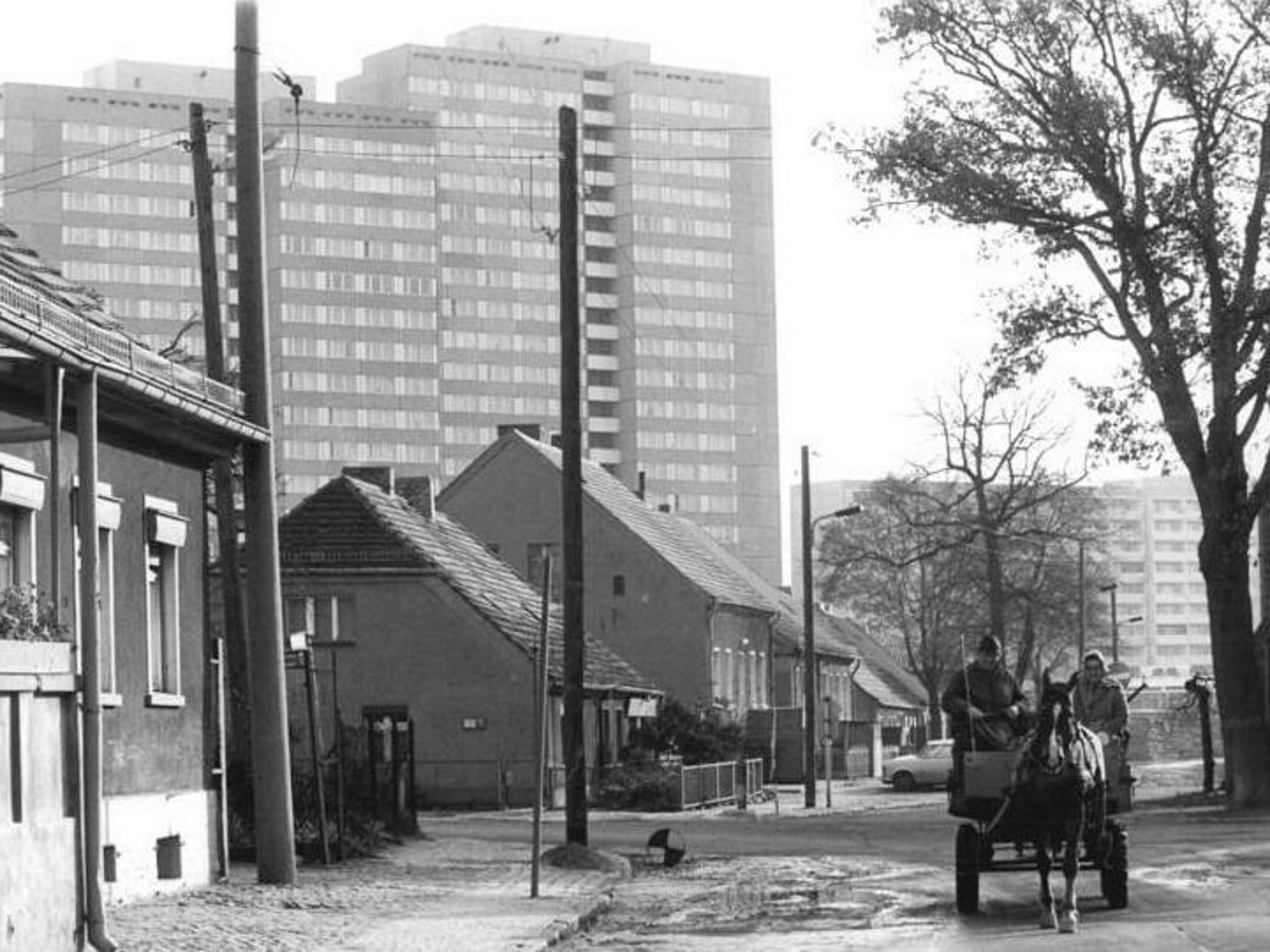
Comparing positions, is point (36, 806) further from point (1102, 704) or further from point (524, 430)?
point (524, 430)

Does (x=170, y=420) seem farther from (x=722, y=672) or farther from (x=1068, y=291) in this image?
(x=722, y=672)

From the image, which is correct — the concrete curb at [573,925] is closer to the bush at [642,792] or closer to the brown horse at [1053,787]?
the brown horse at [1053,787]

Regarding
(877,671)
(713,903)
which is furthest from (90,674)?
(877,671)

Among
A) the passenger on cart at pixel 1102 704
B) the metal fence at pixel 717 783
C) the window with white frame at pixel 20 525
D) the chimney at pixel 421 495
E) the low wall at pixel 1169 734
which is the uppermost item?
the chimney at pixel 421 495

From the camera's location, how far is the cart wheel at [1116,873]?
1944cm

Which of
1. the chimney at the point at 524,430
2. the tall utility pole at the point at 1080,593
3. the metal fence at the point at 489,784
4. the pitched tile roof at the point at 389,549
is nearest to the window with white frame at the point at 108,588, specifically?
the pitched tile roof at the point at 389,549

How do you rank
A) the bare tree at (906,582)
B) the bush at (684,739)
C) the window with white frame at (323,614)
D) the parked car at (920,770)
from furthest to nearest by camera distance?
1. the bare tree at (906,582)
2. the parked car at (920,770)
3. the bush at (684,739)
4. the window with white frame at (323,614)

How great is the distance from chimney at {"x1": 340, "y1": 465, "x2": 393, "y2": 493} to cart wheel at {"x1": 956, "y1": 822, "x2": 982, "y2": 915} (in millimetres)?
35667

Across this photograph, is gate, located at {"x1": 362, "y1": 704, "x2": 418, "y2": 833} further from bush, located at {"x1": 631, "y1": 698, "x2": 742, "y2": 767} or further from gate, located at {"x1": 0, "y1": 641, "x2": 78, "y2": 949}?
bush, located at {"x1": 631, "y1": 698, "x2": 742, "y2": 767}

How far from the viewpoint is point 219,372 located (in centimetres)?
3312

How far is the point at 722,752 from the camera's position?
57.5m

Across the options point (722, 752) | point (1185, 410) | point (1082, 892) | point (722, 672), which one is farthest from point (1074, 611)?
point (1082, 892)

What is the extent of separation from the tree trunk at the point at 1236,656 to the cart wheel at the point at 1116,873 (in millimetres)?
21719

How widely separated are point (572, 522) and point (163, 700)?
268 inches
